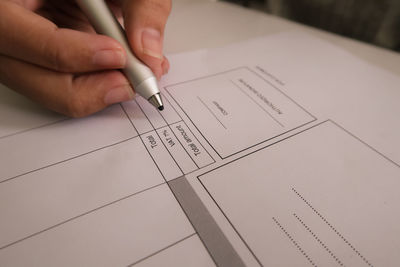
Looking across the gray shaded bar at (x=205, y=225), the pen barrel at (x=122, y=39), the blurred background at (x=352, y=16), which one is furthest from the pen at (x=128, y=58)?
the blurred background at (x=352, y=16)

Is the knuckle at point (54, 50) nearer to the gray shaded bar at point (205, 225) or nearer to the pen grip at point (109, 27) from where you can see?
the pen grip at point (109, 27)

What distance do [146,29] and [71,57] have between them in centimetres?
10

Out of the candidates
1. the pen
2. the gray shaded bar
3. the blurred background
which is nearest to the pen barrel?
the pen

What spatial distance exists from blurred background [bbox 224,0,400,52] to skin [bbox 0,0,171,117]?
15.6 inches

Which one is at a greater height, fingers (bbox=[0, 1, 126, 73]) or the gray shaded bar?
fingers (bbox=[0, 1, 126, 73])

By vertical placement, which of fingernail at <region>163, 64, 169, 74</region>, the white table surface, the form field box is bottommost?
the form field box

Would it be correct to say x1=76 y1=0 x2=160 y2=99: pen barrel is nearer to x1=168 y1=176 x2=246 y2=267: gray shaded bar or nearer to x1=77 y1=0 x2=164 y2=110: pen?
x1=77 y1=0 x2=164 y2=110: pen

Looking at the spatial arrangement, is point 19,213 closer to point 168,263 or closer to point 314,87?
point 168,263

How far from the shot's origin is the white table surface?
480 mm

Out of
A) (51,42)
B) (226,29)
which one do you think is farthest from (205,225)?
(226,29)

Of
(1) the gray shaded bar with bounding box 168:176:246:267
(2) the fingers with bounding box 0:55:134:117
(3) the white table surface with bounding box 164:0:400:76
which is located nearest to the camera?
(1) the gray shaded bar with bounding box 168:176:246:267

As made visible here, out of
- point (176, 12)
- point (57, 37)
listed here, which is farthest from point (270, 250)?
point (176, 12)

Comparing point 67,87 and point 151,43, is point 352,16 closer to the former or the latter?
point 151,43

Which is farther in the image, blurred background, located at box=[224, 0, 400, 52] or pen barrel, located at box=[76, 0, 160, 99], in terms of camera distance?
blurred background, located at box=[224, 0, 400, 52]
